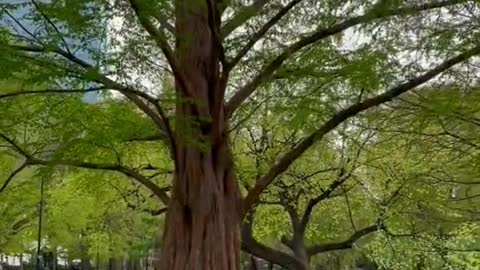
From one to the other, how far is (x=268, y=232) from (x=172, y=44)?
5.92 meters

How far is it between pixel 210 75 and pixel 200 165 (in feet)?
2.46

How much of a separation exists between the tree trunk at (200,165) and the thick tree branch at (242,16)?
12 cm

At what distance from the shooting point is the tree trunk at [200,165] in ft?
15.1

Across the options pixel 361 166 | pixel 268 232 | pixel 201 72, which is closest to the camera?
pixel 201 72

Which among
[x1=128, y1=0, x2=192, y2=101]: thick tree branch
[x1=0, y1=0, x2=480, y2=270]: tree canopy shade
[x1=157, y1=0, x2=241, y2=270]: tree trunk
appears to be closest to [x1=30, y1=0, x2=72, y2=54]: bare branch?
[x1=0, y1=0, x2=480, y2=270]: tree canopy shade

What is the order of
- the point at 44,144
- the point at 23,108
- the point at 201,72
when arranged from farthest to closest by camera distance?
the point at 44,144 < the point at 23,108 < the point at 201,72

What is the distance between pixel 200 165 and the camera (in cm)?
478

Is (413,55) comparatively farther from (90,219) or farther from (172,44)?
(90,219)

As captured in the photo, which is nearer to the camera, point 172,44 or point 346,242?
point 172,44

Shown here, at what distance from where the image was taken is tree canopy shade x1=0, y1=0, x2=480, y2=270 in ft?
13.1

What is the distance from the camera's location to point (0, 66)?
3574mm

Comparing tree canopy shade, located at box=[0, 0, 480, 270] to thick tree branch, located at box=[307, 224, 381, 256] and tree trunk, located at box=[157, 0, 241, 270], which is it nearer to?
tree trunk, located at box=[157, 0, 241, 270]

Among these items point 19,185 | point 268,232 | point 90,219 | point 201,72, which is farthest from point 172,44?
point 90,219

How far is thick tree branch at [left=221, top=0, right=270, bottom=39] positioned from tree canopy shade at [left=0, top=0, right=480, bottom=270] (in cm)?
2
